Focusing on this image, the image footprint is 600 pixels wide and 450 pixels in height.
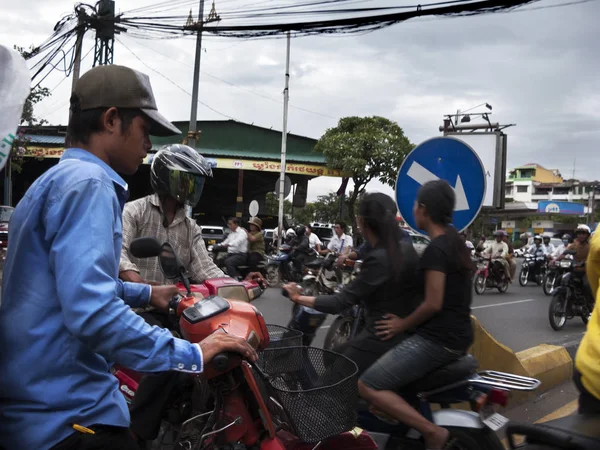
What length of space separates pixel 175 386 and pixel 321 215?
48.9m

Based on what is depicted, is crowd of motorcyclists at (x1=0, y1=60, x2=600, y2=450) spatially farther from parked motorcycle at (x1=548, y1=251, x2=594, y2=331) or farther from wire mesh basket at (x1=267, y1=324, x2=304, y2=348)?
parked motorcycle at (x1=548, y1=251, x2=594, y2=331)

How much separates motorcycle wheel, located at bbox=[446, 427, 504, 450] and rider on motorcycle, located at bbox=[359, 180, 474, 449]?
0.51ft

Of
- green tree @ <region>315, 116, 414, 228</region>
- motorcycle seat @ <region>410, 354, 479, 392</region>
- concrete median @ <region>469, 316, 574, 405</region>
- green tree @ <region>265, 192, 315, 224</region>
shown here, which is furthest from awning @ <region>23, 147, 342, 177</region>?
motorcycle seat @ <region>410, 354, 479, 392</region>

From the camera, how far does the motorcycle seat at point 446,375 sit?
2891 mm

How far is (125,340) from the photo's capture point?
1309 mm

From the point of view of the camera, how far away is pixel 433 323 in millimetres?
2959

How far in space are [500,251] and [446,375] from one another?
1351 centimetres

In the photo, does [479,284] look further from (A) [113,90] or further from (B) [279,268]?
(A) [113,90]

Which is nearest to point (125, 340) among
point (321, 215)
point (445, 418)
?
point (445, 418)

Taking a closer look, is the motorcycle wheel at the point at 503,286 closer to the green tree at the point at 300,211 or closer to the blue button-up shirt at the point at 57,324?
the blue button-up shirt at the point at 57,324

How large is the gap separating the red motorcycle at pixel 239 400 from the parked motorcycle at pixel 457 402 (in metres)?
0.73

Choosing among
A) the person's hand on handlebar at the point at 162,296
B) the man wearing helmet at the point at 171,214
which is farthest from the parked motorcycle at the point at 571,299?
the person's hand on handlebar at the point at 162,296

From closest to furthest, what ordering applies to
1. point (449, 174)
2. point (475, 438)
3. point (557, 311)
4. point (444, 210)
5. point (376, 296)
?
point (475, 438) → point (444, 210) → point (376, 296) → point (449, 174) → point (557, 311)

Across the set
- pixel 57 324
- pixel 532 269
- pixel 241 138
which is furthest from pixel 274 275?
pixel 241 138
